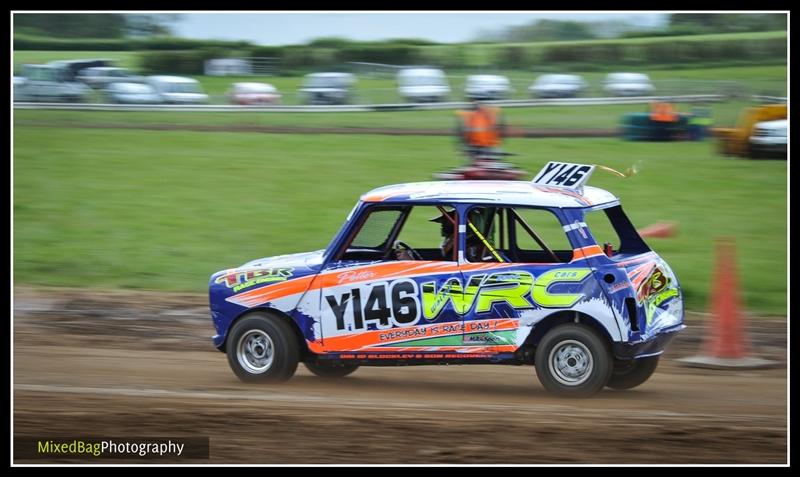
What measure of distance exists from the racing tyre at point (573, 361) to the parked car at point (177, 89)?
2182cm

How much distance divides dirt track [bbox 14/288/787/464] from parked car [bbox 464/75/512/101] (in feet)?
57.6

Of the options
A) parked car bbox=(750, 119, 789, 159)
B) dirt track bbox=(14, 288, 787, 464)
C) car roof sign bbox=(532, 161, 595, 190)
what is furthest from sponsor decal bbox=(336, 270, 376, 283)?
parked car bbox=(750, 119, 789, 159)

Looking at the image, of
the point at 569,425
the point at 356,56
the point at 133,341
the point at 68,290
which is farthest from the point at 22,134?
the point at 569,425

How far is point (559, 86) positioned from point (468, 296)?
22.8 m

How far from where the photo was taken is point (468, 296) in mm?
8734

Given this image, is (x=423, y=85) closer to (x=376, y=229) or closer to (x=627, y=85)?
(x=627, y=85)

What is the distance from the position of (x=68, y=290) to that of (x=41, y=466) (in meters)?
7.53

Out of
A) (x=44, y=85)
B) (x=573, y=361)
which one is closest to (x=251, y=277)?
(x=573, y=361)

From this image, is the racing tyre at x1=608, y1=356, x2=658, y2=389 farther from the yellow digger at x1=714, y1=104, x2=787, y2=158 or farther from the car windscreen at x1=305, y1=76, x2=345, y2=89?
the car windscreen at x1=305, y1=76, x2=345, y2=89

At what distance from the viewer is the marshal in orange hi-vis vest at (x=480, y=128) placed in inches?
770

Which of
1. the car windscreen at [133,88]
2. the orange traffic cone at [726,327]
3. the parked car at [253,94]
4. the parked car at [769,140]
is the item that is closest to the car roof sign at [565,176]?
the orange traffic cone at [726,327]

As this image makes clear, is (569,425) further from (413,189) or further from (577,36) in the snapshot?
(577,36)

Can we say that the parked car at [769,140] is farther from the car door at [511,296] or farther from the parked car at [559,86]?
the car door at [511,296]

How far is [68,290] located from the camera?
14648 mm
